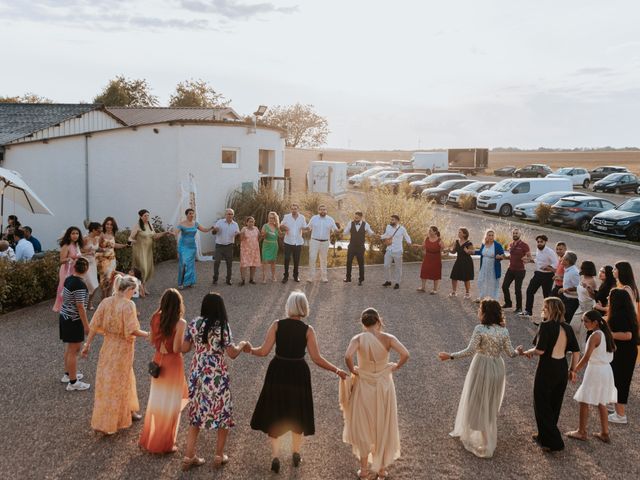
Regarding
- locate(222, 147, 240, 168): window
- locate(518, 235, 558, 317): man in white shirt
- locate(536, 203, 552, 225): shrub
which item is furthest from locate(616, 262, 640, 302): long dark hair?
locate(536, 203, 552, 225): shrub

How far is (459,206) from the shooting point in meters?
31.0

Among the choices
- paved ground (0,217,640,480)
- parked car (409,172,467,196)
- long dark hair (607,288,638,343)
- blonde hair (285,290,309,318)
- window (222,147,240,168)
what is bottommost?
paved ground (0,217,640,480)

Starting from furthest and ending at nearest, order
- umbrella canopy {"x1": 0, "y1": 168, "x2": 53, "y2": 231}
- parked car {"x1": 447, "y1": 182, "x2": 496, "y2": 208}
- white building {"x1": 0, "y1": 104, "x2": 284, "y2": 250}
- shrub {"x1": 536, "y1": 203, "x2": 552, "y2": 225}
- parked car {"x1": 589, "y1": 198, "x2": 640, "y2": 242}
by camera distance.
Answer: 1. parked car {"x1": 447, "y1": 182, "x2": 496, "y2": 208}
2. shrub {"x1": 536, "y1": 203, "x2": 552, "y2": 225}
3. parked car {"x1": 589, "y1": 198, "x2": 640, "y2": 242}
4. white building {"x1": 0, "y1": 104, "x2": 284, "y2": 250}
5. umbrella canopy {"x1": 0, "y1": 168, "x2": 53, "y2": 231}

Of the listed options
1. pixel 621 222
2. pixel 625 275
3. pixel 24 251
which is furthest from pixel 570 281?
pixel 621 222

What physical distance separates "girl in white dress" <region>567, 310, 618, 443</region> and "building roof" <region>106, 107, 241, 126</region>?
70.1ft

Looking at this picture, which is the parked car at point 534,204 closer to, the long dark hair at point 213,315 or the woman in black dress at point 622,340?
the woman in black dress at point 622,340

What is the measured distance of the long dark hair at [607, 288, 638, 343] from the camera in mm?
6672

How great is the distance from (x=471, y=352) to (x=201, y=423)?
8.84 ft

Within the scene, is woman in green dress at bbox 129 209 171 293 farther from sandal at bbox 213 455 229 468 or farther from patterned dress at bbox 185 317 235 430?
sandal at bbox 213 455 229 468

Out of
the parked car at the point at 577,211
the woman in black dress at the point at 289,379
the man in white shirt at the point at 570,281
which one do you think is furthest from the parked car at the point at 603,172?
the woman in black dress at the point at 289,379

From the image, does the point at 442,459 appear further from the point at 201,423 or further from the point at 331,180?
the point at 331,180

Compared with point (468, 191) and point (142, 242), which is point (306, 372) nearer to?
point (142, 242)

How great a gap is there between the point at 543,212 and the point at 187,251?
17.6m

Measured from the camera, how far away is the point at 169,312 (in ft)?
18.3
